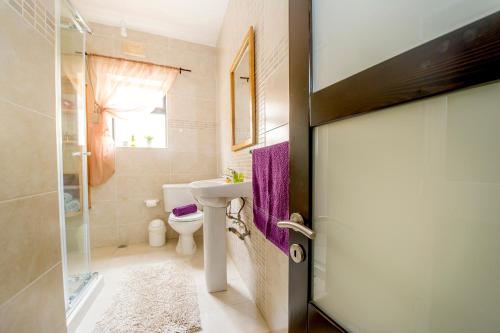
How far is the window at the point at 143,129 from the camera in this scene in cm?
229

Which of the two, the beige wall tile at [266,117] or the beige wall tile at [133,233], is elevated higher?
the beige wall tile at [266,117]

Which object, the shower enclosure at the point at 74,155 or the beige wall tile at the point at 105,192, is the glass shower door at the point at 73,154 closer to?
the shower enclosure at the point at 74,155

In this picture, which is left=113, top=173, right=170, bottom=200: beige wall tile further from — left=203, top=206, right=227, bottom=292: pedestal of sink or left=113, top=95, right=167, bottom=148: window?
left=203, top=206, right=227, bottom=292: pedestal of sink

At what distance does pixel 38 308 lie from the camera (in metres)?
0.78

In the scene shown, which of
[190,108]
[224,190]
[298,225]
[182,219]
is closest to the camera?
[298,225]

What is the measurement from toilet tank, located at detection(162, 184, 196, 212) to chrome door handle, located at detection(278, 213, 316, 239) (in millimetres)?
1847

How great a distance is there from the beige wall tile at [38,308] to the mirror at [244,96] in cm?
123

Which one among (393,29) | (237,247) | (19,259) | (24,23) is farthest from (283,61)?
(237,247)

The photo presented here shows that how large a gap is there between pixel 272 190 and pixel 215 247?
2.69ft

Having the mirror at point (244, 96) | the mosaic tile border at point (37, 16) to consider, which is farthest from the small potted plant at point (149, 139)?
the mosaic tile border at point (37, 16)

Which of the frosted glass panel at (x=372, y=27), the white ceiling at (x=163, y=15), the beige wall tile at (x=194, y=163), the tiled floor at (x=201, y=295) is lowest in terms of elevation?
the tiled floor at (x=201, y=295)

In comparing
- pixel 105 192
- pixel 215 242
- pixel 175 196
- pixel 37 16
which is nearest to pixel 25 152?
pixel 37 16

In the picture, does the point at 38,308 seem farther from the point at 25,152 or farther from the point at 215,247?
the point at 215,247

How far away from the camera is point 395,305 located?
365 mm
